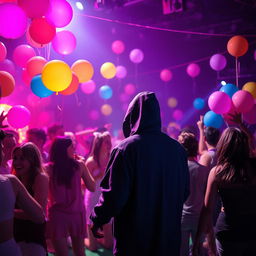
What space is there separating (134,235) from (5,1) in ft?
9.26

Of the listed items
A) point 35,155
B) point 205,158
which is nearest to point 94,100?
point 205,158

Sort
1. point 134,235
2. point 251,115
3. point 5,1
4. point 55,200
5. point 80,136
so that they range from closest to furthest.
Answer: point 134,235, point 55,200, point 5,1, point 251,115, point 80,136

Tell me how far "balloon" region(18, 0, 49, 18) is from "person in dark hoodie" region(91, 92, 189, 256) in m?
1.93

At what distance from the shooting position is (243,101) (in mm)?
3750

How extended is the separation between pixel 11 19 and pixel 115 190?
2.31 meters

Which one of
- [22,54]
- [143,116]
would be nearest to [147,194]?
[143,116]

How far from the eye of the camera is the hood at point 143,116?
1908 mm

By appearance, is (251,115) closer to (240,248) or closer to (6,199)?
(240,248)

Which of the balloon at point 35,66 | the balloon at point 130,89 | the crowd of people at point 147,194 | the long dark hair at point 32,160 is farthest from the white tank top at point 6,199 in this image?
the balloon at point 130,89

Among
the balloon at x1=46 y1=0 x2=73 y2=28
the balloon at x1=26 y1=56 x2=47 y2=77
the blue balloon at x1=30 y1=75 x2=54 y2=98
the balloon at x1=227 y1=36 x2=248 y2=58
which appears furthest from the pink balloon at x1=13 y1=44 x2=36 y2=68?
the balloon at x1=227 y1=36 x2=248 y2=58

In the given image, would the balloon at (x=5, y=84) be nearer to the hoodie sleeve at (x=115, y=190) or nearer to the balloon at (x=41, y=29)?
the balloon at (x=41, y=29)

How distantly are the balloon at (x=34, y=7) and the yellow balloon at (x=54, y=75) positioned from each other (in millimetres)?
541

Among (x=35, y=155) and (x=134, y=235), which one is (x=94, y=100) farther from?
(x=134, y=235)

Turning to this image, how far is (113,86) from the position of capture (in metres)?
9.05
